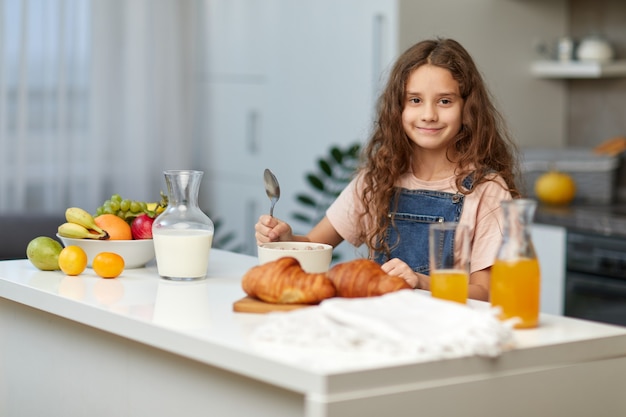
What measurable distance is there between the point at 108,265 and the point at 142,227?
0.16 meters

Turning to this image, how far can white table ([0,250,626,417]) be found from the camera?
1266 mm

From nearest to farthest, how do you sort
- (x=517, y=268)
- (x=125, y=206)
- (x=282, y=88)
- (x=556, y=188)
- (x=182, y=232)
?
(x=517, y=268)
(x=182, y=232)
(x=125, y=206)
(x=556, y=188)
(x=282, y=88)

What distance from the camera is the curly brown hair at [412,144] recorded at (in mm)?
2135

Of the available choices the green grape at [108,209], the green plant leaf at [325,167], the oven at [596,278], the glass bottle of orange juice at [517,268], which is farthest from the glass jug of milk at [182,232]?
the green plant leaf at [325,167]

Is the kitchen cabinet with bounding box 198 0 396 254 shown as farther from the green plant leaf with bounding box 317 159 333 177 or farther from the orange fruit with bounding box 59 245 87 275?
the orange fruit with bounding box 59 245 87 275

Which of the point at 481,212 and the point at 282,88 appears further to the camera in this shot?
the point at 282,88

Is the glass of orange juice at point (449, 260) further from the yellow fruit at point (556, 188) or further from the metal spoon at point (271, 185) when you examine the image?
the yellow fruit at point (556, 188)

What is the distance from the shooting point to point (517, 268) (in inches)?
56.7

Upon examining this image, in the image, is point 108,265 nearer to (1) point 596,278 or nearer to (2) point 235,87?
(1) point 596,278

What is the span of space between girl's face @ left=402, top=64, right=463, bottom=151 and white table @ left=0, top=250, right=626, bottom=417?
50cm

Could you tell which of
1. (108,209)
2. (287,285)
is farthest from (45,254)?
(287,285)

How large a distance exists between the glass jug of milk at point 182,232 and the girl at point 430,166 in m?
0.19

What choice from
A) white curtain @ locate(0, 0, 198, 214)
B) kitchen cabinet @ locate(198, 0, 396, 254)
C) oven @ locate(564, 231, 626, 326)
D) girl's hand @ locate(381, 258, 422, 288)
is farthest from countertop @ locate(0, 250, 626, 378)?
white curtain @ locate(0, 0, 198, 214)

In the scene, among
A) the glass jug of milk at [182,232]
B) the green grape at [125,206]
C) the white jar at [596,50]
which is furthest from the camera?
the white jar at [596,50]
